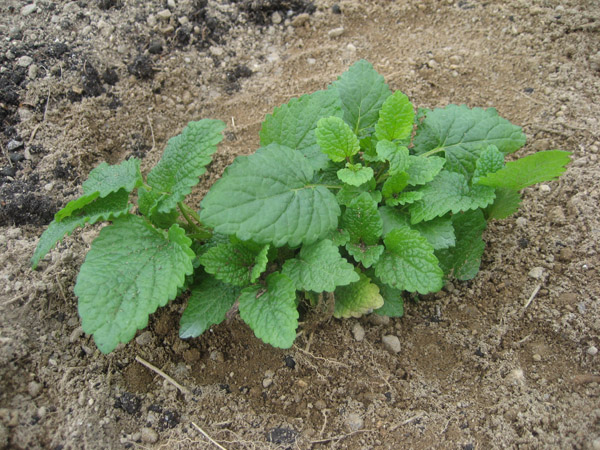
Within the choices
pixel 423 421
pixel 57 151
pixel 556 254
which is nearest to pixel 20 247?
pixel 57 151

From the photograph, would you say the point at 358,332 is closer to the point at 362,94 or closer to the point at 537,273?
the point at 537,273

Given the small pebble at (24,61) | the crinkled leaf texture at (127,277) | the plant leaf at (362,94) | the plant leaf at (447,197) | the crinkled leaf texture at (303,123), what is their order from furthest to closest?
1. the small pebble at (24,61)
2. the plant leaf at (362,94)
3. the crinkled leaf texture at (303,123)
4. the plant leaf at (447,197)
5. the crinkled leaf texture at (127,277)

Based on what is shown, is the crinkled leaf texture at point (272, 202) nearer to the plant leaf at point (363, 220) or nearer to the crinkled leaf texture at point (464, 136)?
the plant leaf at point (363, 220)

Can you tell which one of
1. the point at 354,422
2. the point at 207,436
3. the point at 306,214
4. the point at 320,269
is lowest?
the point at 354,422

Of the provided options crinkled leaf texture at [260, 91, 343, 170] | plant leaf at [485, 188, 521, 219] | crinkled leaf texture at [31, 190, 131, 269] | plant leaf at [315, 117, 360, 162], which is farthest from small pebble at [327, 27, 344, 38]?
crinkled leaf texture at [31, 190, 131, 269]

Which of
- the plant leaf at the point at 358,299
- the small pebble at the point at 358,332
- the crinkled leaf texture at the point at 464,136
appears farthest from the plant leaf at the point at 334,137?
the small pebble at the point at 358,332

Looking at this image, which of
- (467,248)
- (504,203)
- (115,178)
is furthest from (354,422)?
(115,178)
